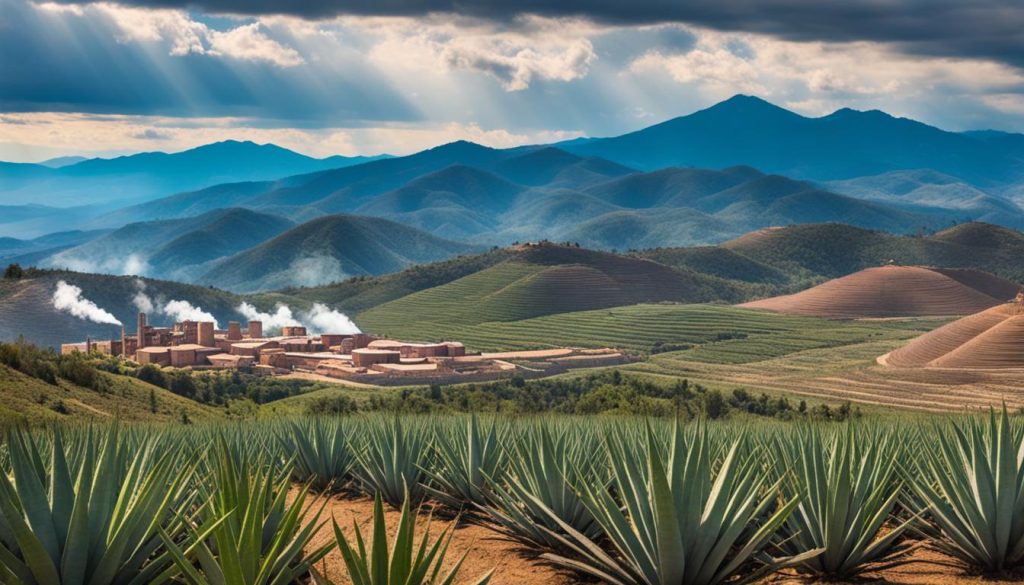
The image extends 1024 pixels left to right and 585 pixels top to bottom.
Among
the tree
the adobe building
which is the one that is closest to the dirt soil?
the adobe building

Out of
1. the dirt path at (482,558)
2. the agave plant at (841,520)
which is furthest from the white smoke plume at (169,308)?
the agave plant at (841,520)

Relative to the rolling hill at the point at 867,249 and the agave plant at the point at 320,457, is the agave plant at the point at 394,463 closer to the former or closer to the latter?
the agave plant at the point at 320,457

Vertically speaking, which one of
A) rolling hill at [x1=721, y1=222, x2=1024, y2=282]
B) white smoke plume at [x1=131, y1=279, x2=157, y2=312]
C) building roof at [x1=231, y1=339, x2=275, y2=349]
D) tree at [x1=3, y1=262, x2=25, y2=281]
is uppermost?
rolling hill at [x1=721, y1=222, x2=1024, y2=282]

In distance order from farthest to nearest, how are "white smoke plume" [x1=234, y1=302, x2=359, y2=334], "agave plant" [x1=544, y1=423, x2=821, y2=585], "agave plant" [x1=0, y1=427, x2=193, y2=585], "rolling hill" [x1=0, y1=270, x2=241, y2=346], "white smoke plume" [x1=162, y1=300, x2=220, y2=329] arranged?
"white smoke plume" [x1=162, y1=300, x2=220, y2=329], "white smoke plume" [x1=234, y1=302, x2=359, y2=334], "rolling hill" [x1=0, y1=270, x2=241, y2=346], "agave plant" [x1=544, y1=423, x2=821, y2=585], "agave plant" [x1=0, y1=427, x2=193, y2=585]

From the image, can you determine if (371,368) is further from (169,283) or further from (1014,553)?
(169,283)

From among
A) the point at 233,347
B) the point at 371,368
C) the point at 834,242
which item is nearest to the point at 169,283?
the point at 233,347

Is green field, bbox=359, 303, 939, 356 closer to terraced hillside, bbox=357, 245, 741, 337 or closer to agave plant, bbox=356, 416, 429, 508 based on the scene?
terraced hillside, bbox=357, 245, 741, 337

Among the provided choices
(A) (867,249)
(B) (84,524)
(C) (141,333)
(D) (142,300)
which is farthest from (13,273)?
(A) (867,249)
